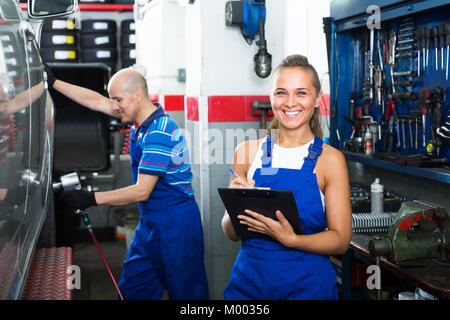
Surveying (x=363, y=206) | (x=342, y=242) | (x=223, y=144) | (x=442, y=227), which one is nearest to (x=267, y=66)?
(x=223, y=144)

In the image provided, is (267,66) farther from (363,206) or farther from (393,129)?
(363,206)

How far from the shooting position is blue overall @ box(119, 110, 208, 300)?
2592 mm

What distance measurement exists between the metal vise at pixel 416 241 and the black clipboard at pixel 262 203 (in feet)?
1.87

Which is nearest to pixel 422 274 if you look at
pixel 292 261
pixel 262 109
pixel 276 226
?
pixel 292 261

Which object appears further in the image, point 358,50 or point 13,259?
point 358,50

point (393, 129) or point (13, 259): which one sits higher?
point (393, 129)

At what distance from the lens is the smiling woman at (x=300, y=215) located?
1.62m

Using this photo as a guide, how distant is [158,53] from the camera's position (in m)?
5.14

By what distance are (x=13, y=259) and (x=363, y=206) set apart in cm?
190

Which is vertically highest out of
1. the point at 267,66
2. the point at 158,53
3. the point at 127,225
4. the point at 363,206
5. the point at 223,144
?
the point at 158,53

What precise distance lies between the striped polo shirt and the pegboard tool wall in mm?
1091

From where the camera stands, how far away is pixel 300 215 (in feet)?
5.43

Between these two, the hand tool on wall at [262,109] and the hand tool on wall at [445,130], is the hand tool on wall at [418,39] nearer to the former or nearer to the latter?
the hand tool on wall at [445,130]

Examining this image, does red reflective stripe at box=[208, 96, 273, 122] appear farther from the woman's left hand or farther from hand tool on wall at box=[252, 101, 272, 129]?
the woman's left hand
